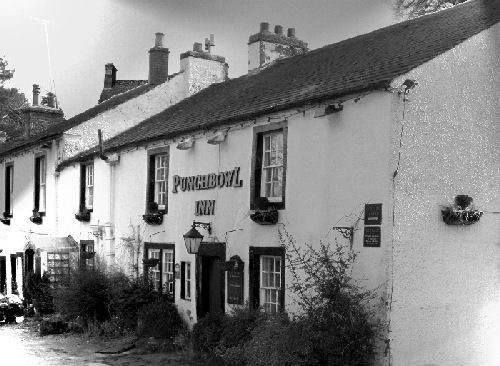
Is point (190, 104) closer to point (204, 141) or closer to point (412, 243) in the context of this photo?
point (204, 141)

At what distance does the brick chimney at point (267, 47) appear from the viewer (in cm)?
2120

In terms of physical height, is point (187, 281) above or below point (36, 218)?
below

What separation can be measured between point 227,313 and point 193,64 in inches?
445

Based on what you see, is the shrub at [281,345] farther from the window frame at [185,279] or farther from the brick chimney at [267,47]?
the brick chimney at [267,47]

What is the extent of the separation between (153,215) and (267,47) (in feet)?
23.5

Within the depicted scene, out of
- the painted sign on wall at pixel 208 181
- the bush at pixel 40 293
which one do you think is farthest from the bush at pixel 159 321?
the bush at pixel 40 293

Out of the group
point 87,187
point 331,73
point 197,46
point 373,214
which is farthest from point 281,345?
point 197,46

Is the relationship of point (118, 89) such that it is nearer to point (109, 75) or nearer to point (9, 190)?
point (109, 75)

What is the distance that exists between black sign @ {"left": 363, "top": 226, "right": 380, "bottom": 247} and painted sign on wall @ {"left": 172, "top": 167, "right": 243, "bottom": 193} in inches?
152

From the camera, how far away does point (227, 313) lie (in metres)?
14.1

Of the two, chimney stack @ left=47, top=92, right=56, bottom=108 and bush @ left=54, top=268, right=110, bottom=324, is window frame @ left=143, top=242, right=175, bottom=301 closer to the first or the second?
bush @ left=54, top=268, right=110, bottom=324

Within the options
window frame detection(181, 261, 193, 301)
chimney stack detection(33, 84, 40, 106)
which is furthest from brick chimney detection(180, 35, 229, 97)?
chimney stack detection(33, 84, 40, 106)

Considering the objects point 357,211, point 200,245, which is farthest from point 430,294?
point 200,245

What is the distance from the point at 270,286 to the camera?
13.2 meters
